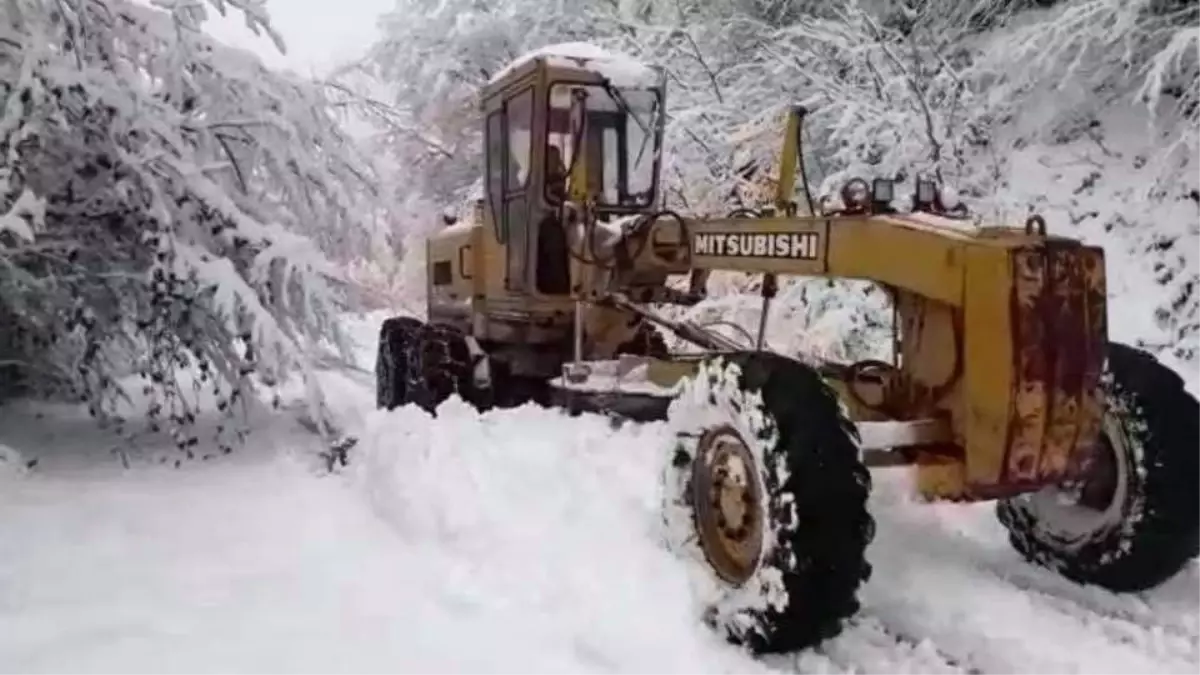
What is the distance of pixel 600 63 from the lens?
6.66m

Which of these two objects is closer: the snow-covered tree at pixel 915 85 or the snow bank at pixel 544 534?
the snow bank at pixel 544 534

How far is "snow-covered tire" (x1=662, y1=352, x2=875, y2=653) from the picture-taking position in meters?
3.21

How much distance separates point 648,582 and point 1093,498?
1665 mm

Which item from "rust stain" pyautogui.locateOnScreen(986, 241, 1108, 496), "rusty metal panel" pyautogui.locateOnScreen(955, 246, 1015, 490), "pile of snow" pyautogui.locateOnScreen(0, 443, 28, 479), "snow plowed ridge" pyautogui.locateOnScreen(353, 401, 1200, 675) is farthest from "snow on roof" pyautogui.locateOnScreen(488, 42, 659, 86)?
"rust stain" pyautogui.locateOnScreen(986, 241, 1108, 496)

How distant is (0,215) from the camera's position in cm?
565

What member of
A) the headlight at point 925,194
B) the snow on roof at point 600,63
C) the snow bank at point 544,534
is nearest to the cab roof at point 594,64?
the snow on roof at point 600,63

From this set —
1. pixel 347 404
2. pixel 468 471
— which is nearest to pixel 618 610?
pixel 468 471

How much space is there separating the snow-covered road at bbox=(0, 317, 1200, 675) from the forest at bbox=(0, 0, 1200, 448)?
1286 millimetres

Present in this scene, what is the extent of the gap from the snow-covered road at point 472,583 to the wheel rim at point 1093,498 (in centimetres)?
19

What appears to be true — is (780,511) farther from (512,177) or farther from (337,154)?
(337,154)

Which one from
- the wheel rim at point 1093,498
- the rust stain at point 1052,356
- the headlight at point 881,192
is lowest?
the wheel rim at point 1093,498

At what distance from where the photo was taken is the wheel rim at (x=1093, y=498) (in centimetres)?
392

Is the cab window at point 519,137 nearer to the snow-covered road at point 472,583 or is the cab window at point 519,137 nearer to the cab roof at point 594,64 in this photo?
the cab roof at point 594,64

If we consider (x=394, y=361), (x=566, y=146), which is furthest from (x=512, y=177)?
(x=394, y=361)
